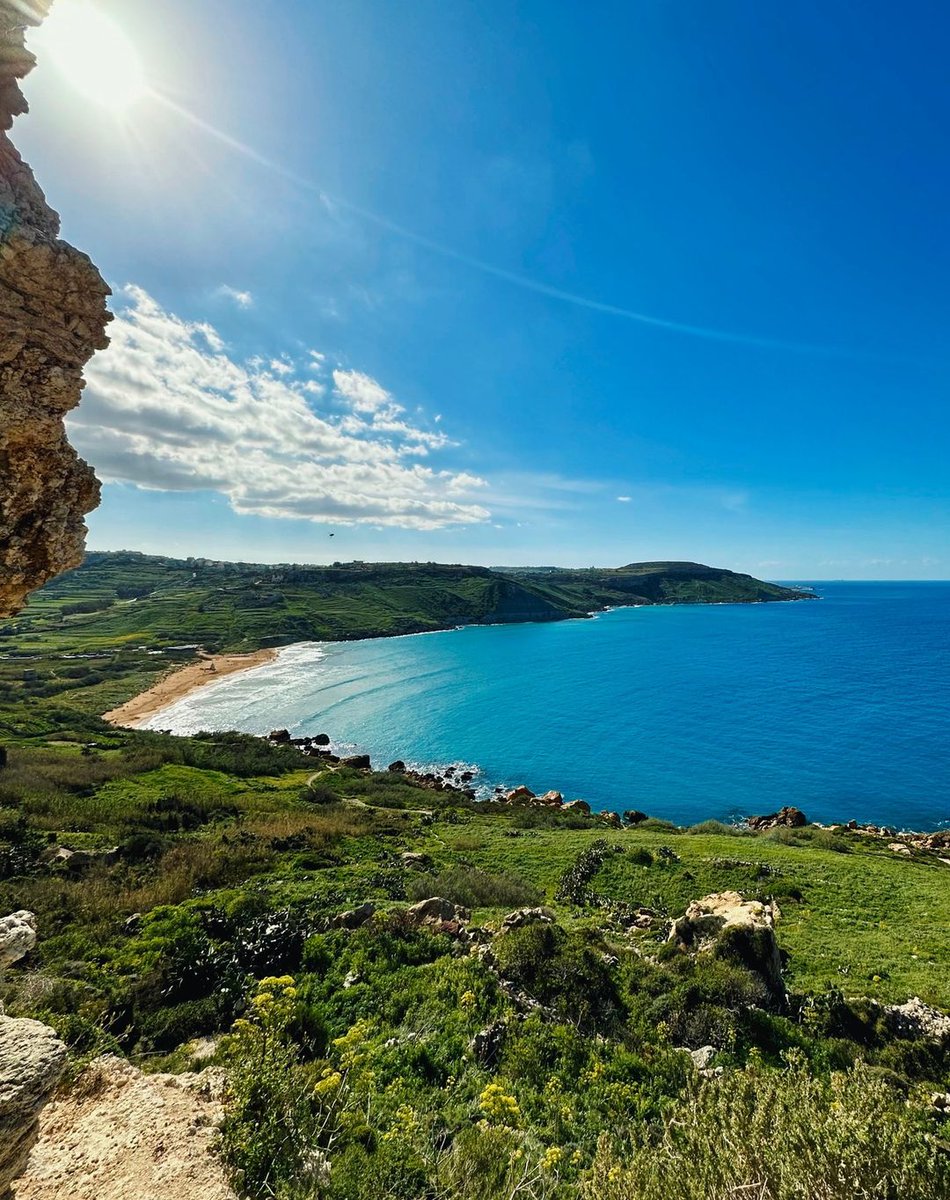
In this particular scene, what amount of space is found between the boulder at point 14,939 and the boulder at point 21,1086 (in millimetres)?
5349

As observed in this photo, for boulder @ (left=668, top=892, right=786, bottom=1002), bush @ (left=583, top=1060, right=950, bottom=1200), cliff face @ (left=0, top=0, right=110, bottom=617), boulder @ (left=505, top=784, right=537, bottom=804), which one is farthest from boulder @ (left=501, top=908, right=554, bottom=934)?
boulder @ (left=505, top=784, right=537, bottom=804)

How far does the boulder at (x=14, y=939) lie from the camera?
10.2 meters

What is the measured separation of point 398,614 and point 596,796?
456 feet

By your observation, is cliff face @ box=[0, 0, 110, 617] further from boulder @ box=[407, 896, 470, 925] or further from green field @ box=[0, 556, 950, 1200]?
boulder @ box=[407, 896, 470, 925]

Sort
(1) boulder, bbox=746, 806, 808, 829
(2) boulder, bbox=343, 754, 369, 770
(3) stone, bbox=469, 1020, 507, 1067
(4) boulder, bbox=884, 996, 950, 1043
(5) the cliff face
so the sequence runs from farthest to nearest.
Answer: (2) boulder, bbox=343, 754, 369, 770, (1) boulder, bbox=746, 806, 808, 829, (4) boulder, bbox=884, 996, 950, 1043, (3) stone, bbox=469, 1020, 507, 1067, (5) the cliff face

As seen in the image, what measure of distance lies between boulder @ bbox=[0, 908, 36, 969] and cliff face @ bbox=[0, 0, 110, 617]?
22.5ft

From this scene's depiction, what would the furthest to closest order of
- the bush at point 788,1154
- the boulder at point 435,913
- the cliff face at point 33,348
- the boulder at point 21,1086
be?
the boulder at point 435,913
the cliff face at point 33,348
the boulder at point 21,1086
the bush at point 788,1154

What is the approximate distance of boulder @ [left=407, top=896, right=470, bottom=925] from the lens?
15120mm

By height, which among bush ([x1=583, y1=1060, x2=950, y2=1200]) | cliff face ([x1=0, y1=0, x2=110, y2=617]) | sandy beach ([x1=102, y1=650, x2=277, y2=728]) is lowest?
sandy beach ([x1=102, y1=650, x2=277, y2=728])

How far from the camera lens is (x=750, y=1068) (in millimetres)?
7094

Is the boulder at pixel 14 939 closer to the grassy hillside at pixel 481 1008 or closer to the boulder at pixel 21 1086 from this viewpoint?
the grassy hillside at pixel 481 1008

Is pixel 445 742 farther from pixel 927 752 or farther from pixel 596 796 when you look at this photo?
pixel 927 752

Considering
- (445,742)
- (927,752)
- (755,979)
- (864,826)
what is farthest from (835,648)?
(755,979)

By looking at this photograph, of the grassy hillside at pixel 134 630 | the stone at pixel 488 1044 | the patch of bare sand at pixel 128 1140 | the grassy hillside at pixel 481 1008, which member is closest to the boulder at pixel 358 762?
the grassy hillside at pixel 134 630
